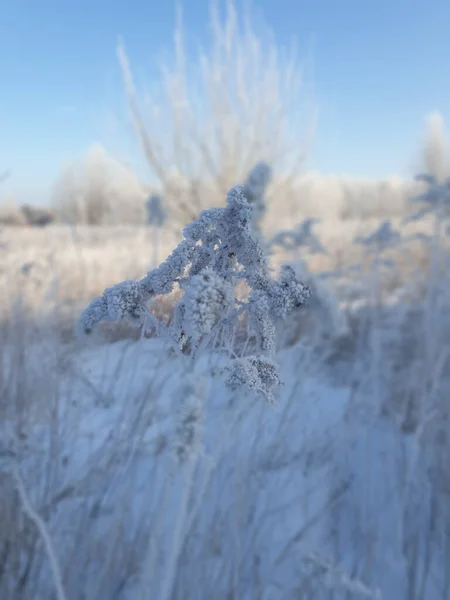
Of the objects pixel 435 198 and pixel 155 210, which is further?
pixel 435 198

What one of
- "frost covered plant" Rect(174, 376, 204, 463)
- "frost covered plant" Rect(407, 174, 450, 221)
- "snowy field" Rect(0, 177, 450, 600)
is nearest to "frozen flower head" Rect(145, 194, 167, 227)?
"snowy field" Rect(0, 177, 450, 600)

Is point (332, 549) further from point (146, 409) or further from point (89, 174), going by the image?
point (89, 174)

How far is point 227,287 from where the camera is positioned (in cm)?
44

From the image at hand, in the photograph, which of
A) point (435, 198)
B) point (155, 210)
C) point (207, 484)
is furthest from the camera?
point (435, 198)

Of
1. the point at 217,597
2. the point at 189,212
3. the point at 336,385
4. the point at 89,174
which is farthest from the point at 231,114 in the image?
the point at 89,174

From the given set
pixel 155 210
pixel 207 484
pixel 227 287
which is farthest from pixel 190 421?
pixel 155 210

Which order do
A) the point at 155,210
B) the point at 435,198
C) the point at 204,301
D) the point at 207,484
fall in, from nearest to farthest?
the point at 204,301 → the point at 207,484 → the point at 155,210 → the point at 435,198

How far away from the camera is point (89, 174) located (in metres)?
24.0

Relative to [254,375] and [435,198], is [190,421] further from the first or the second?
[435,198]

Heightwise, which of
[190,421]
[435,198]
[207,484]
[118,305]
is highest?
[435,198]

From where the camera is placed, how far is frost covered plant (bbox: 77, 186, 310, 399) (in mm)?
461

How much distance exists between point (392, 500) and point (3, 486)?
1453 mm

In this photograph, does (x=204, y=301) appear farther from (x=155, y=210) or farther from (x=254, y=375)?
(x=155, y=210)

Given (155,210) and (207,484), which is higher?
(155,210)
